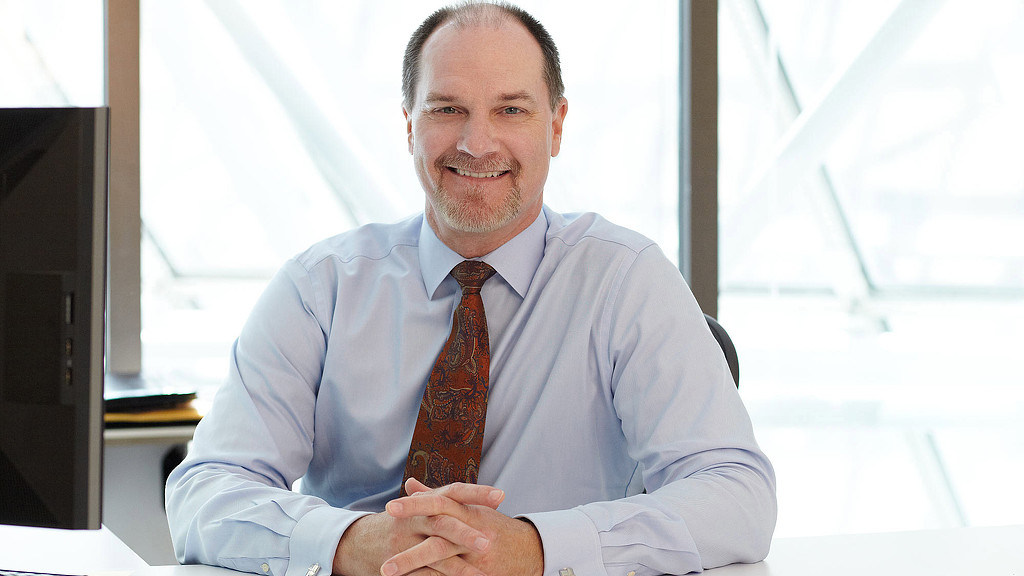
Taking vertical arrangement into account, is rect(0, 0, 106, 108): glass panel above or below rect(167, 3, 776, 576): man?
above

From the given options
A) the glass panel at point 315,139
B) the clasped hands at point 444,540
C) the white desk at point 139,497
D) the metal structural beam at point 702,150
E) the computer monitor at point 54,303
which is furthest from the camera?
the glass panel at point 315,139

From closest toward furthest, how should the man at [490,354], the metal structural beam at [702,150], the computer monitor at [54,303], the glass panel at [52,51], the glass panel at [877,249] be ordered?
the computer monitor at [54,303], the man at [490,354], the glass panel at [52,51], the metal structural beam at [702,150], the glass panel at [877,249]

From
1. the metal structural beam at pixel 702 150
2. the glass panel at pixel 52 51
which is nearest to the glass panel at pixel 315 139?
the metal structural beam at pixel 702 150

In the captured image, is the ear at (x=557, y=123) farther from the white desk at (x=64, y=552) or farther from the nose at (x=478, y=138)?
the white desk at (x=64, y=552)

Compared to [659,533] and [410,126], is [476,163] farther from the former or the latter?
[659,533]

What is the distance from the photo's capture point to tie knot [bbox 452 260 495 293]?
5.05 ft

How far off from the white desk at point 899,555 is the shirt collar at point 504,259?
0.62 metres

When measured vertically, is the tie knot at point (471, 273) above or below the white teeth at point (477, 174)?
below

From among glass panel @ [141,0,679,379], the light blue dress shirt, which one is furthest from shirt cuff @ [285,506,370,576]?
glass panel @ [141,0,679,379]

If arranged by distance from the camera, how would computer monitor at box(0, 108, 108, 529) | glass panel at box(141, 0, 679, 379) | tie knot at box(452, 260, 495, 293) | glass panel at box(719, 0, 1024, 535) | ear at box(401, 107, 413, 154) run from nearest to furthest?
1. computer monitor at box(0, 108, 108, 529)
2. tie knot at box(452, 260, 495, 293)
3. ear at box(401, 107, 413, 154)
4. glass panel at box(141, 0, 679, 379)
5. glass panel at box(719, 0, 1024, 535)

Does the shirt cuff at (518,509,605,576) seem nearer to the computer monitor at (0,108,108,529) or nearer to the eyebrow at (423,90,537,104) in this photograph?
the computer monitor at (0,108,108,529)

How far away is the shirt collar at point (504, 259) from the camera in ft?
5.12

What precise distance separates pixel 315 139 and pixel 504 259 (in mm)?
2075

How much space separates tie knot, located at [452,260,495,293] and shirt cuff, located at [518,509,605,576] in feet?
1.78
